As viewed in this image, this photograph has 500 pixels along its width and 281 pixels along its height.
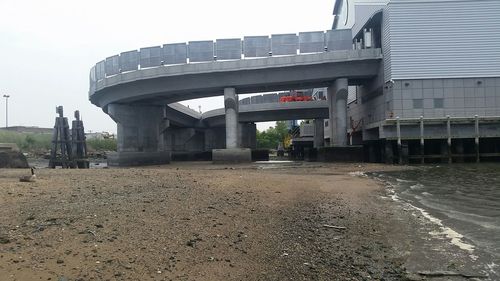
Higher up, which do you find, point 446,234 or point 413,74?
point 413,74

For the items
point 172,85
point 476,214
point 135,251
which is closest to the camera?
point 135,251

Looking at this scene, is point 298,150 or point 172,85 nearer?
point 172,85

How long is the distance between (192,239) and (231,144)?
3464 cm

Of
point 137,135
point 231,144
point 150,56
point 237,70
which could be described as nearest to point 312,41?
point 237,70

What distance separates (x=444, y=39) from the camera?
3828 cm

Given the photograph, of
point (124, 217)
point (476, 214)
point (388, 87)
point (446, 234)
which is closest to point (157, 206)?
point (124, 217)

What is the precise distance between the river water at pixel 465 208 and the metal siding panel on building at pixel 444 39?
62.4 feet

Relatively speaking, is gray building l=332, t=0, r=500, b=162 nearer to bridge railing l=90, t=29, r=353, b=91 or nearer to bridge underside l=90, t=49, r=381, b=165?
bridge underside l=90, t=49, r=381, b=165

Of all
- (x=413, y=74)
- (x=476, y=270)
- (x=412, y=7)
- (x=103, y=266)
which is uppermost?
(x=412, y=7)

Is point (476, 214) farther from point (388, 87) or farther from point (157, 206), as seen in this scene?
point (388, 87)

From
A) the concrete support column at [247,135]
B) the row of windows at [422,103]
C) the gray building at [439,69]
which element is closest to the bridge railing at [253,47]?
the gray building at [439,69]

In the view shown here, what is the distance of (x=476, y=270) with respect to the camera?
21.2ft

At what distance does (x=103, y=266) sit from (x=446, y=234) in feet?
22.7

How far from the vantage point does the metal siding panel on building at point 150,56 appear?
4169 centimetres
